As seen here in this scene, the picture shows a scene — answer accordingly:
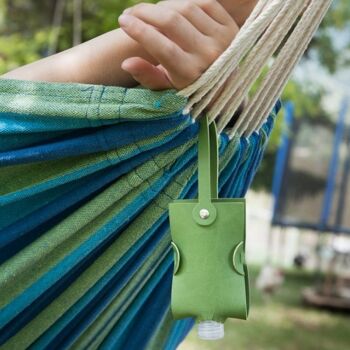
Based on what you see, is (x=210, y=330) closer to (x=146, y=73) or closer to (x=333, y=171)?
(x=146, y=73)

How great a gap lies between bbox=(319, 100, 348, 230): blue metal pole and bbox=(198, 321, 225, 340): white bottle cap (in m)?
5.16

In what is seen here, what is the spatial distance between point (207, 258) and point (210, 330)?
85 millimetres

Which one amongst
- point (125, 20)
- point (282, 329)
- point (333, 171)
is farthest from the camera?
point (333, 171)

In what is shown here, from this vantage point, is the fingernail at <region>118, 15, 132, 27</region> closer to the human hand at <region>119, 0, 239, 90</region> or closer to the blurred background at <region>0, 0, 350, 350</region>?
the human hand at <region>119, 0, 239, 90</region>

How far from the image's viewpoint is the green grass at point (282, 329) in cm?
446

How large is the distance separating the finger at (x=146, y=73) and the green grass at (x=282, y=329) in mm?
3406

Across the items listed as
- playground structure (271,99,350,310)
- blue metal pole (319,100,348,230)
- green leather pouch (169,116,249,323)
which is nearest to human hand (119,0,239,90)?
green leather pouch (169,116,249,323)

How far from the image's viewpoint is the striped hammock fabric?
87 cm

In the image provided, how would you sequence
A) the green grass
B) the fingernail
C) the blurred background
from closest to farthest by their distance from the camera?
the fingernail, the blurred background, the green grass

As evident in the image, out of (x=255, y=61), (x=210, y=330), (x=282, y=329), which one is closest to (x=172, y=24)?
(x=255, y=61)

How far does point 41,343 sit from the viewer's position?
97 centimetres

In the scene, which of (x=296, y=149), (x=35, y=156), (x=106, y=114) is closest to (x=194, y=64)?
(x=106, y=114)

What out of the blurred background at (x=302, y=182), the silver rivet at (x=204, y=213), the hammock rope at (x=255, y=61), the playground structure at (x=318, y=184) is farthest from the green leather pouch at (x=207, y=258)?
the playground structure at (x=318, y=184)

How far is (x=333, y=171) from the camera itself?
5.95m
